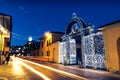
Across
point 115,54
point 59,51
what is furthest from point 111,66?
point 59,51

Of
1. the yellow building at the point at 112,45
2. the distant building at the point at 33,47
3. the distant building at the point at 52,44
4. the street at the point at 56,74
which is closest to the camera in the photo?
the street at the point at 56,74

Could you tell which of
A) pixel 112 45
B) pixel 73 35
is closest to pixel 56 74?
pixel 112 45

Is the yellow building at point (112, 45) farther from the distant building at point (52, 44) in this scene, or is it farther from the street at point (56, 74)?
the distant building at point (52, 44)

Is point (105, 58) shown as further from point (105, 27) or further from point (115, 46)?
point (105, 27)

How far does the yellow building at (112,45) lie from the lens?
52.2 feet

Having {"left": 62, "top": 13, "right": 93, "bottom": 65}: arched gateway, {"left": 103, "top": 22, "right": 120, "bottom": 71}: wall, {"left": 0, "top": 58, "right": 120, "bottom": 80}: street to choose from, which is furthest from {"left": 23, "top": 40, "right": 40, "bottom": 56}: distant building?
{"left": 103, "top": 22, "right": 120, "bottom": 71}: wall

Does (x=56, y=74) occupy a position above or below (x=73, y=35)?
below

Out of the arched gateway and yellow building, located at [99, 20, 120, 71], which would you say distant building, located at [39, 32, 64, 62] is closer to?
the arched gateway

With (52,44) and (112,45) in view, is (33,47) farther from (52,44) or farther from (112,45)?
(112,45)

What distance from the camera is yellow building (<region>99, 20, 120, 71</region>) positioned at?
15922 mm

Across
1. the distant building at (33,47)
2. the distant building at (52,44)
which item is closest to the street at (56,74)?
the distant building at (52,44)

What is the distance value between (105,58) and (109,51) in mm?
1095

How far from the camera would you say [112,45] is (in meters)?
16.7

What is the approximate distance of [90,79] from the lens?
11.3 m
